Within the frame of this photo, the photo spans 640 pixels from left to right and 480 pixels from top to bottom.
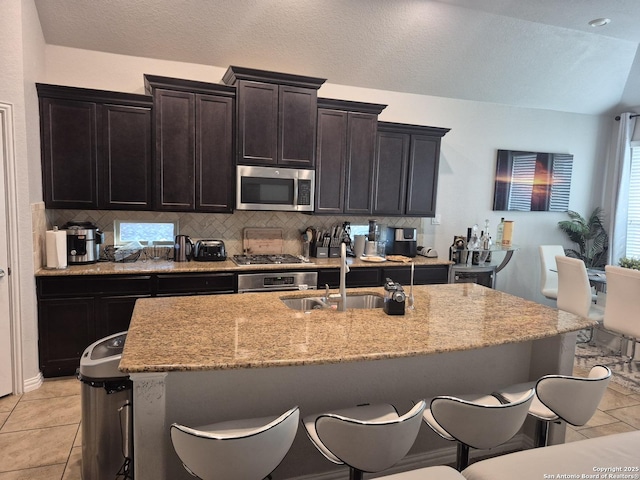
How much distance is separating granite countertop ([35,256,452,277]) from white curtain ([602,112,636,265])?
374 cm

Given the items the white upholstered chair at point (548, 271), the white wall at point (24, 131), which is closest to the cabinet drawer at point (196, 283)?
the white wall at point (24, 131)

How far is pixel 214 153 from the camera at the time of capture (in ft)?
13.4

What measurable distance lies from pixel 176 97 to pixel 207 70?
2.12 ft

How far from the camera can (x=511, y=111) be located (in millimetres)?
5828

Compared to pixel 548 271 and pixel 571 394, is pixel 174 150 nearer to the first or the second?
pixel 571 394

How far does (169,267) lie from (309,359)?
8.12ft

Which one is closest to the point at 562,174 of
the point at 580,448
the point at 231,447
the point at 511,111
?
the point at 511,111

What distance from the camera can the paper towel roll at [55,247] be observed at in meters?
3.57

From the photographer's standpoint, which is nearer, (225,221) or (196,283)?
(196,283)

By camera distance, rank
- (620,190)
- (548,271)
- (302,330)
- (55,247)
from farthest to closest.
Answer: (620,190) → (548,271) → (55,247) → (302,330)

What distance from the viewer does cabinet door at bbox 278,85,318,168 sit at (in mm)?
4199

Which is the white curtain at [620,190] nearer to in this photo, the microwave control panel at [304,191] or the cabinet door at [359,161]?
the cabinet door at [359,161]

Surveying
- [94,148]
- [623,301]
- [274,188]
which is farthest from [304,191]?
[623,301]

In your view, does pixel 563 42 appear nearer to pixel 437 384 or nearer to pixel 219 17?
pixel 219 17
